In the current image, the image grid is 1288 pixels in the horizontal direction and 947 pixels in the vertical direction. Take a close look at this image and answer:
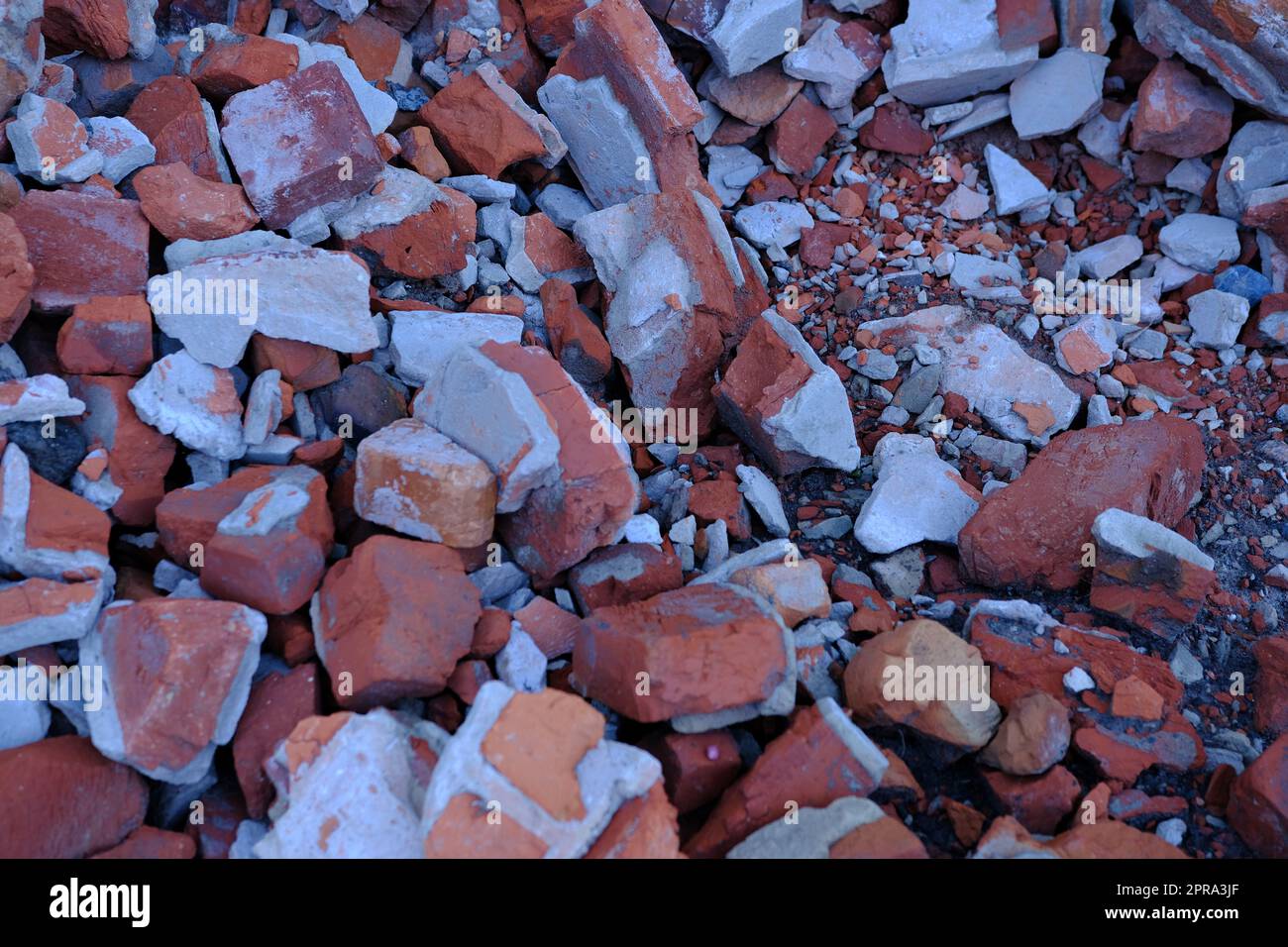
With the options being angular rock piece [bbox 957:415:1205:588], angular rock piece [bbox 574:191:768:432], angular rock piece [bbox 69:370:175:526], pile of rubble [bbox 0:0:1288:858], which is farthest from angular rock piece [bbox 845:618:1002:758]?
angular rock piece [bbox 69:370:175:526]

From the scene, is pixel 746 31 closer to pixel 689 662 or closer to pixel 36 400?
pixel 689 662

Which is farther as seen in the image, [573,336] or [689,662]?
[573,336]

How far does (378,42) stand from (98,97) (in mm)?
1418

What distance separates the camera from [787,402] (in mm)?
4309

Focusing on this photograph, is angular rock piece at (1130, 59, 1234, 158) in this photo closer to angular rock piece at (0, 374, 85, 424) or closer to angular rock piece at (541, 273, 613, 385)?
angular rock piece at (541, 273, 613, 385)

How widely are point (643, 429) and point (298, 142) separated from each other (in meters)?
1.97

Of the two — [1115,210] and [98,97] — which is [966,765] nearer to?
[1115,210]

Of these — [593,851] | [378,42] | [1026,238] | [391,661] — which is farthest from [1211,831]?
[378,42]

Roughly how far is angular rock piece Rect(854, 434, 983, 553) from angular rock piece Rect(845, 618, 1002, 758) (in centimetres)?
72

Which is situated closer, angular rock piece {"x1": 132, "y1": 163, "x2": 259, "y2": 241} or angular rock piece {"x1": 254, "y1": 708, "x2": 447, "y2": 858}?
angular rock piece {"x1": 254, "y1": 708, "x2": 447, "y2": 858}

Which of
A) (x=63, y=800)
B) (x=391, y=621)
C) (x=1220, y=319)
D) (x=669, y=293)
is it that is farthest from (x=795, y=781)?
(x=1220, y=319)

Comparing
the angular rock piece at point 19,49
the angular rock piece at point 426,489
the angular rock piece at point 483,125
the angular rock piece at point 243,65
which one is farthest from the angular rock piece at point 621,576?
the angular rock piece at point 19,49

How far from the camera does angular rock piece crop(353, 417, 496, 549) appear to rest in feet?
11.6

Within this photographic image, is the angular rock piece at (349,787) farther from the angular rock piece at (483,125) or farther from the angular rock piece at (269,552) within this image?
the angular rock piece at (483,125)
